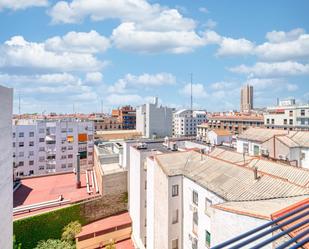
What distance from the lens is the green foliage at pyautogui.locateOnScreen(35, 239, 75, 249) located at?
23.6 meters

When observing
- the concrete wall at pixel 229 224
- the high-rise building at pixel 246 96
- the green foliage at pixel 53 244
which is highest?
the high-rise building at pixel 246 96

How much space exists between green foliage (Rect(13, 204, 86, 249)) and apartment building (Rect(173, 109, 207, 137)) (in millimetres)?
78040

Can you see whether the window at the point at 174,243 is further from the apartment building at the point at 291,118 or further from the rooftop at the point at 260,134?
the apartment building at the point at 291,118

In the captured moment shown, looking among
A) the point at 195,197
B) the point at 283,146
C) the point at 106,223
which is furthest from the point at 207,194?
the point at 283,146

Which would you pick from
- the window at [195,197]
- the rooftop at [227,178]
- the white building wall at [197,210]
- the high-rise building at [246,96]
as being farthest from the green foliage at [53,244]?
the high-rise building at [246,96]

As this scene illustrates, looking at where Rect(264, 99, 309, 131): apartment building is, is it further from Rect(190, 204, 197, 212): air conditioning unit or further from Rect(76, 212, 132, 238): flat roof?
Rect(190, 204, 197, 212): air conditioning unit

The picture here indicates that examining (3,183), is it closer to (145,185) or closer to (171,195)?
(171,195)

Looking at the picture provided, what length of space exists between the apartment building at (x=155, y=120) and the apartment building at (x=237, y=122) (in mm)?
20446

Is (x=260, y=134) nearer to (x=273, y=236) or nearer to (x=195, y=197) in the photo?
(x=195, y=197)

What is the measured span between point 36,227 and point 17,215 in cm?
295

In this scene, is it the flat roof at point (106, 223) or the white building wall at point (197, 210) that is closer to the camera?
the white building wall at point (197, 210)

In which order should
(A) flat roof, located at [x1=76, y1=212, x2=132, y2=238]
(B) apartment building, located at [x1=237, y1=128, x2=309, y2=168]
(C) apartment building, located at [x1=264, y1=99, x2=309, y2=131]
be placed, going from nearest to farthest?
(A) flat roof, located at [x1=76, y1=212, x2=132, y2=238], (B) apartment building, located at [x1=237, y1=128, x2=309, y2=168], (C) apartment building, located at [x1=264, y1=99, x2=309, y2=131]

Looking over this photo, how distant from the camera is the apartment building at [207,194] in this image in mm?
9883

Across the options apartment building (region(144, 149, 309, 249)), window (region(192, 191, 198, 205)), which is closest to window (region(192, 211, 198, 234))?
apartment building (region(144, 149, 309, 249))
